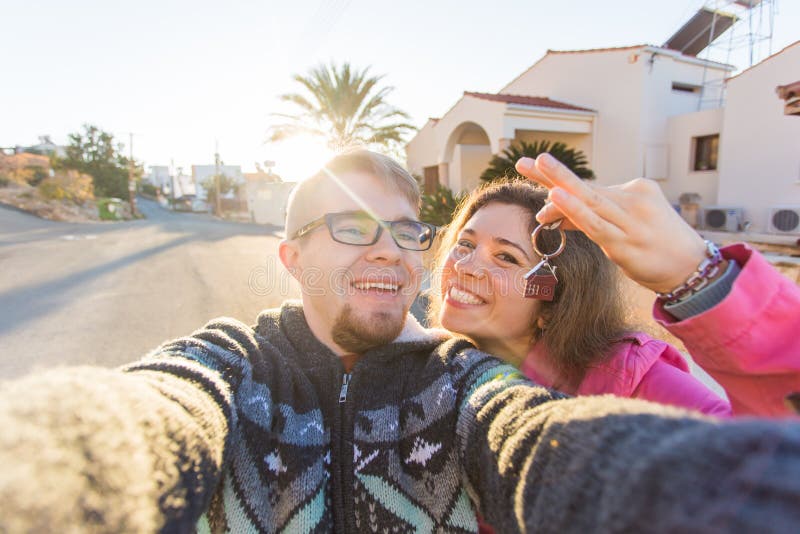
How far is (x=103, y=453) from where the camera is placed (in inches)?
26.8

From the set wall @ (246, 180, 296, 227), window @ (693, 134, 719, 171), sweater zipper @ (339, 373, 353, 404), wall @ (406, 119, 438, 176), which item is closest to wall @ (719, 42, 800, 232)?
window @ (693, 134, 719, 171)

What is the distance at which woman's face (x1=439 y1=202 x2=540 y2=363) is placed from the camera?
2.02 metres

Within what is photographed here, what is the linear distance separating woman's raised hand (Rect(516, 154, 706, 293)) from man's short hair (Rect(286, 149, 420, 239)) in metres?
1.11

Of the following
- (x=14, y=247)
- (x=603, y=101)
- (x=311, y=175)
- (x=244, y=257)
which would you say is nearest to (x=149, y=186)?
(x=14, y=247)

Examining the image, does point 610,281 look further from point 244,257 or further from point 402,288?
point 244,257

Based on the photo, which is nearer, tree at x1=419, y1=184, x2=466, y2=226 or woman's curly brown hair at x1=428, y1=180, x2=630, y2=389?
woman's curly brown hair at x1=428, y1=180, x2=630, y2=389

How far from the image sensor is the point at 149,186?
77000mm

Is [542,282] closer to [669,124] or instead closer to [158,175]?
[669,124]

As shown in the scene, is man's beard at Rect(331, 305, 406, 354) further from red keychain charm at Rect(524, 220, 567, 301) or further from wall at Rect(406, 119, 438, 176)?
wall at Rect(406, 119, 438, 176)

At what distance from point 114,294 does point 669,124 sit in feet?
49.1

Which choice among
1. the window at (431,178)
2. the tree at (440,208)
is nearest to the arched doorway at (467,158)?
the window at (431,178)

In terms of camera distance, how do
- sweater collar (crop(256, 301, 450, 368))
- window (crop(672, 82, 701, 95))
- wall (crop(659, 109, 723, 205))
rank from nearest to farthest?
1. sweater collar (crop(256, 301, 450, 368))
2. wall (crop(659, 109, 723, 205))
3. window (crop(672, 82, 701, 95))

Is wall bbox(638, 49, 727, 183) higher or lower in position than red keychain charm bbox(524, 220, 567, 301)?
higher

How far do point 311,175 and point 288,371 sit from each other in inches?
40.9
